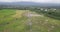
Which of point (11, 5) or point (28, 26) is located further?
point (11, 5)

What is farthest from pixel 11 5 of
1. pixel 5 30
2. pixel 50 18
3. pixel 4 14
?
pixel 50 18

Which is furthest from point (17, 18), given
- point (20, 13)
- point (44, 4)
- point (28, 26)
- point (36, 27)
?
point (44, 4)

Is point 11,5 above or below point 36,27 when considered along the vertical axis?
above

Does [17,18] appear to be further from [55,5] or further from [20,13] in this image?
[55,5]

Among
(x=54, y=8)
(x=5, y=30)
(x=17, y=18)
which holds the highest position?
(x=54, y=8)

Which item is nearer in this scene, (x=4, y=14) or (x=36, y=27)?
(x=36, y=27)

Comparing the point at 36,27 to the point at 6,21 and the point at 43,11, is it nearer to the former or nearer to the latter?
the point at 43,11
